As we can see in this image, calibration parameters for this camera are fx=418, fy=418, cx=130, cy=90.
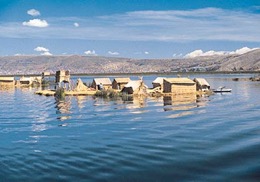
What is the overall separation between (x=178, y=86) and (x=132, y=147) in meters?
36.8

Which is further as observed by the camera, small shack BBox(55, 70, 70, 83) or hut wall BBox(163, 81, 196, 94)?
small shack BBox(55, 70, 70, 83)

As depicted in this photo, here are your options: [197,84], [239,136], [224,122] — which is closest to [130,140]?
[239,136]

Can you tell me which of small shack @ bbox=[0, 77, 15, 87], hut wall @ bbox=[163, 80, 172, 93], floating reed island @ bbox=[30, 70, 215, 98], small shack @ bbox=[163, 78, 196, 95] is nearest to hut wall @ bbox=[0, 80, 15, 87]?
small shack @ bbox=[0, 77, 15, 87]

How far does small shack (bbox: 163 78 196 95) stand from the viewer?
55.6 m

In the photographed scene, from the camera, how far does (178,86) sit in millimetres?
56062

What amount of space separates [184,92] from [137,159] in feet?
130

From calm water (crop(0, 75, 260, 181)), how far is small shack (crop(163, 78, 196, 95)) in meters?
22.4

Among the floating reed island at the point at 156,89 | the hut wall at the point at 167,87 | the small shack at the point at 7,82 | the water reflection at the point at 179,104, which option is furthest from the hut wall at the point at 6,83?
the water reflection at the point at 179,104

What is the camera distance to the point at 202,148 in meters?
19.6

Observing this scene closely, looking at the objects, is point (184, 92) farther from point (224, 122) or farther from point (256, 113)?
point (224, 122)

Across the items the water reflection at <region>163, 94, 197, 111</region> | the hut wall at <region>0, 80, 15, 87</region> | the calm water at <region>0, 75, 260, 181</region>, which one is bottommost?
the calm water at <region>0, 75, 260, 181</region>

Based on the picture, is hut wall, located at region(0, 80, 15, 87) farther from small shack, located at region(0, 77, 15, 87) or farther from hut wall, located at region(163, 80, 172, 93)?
hut wall, located at region(163, 80, 172, 93)

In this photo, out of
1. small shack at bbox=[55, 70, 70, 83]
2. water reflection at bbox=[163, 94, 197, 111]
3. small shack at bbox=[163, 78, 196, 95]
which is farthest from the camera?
small shack at bbox=[55, 70, 70, 83]

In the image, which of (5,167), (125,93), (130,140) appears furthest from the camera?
(125,93)
